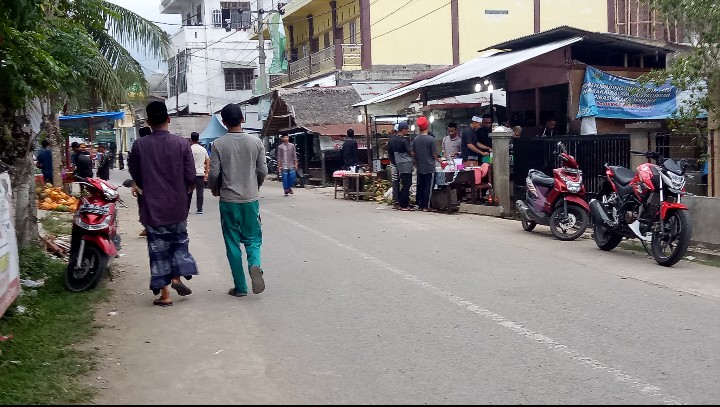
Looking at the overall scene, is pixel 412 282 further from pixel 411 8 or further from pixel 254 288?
pixel 411 8

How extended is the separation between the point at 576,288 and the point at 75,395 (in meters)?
5.02

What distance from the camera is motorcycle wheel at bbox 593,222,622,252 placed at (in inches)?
413

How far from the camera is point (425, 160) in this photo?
16.1 m

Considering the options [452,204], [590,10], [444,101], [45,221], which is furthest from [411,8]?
[45,221]

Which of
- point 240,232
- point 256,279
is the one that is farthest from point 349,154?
point 256,279

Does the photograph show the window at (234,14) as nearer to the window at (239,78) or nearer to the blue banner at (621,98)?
the window at (239,78)

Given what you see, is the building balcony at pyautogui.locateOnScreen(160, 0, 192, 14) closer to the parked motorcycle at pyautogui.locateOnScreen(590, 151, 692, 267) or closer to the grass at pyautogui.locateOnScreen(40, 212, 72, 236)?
the grass at pyautogui.locateOnScreen(40, 212, 72, 236)

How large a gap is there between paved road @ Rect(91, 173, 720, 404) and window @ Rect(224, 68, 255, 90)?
133ft

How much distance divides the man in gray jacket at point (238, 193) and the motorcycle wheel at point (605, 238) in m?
5.16

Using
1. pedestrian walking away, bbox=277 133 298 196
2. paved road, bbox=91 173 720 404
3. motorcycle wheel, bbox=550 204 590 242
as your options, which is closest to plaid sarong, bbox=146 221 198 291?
paved road, bbox=91 173 720 404

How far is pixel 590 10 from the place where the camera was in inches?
1393

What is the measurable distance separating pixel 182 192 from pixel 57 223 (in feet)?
28.6

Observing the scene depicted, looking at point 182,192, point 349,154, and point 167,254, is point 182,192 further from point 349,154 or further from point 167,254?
point 349,154

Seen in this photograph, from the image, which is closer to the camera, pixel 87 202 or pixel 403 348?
pixel 403 348
